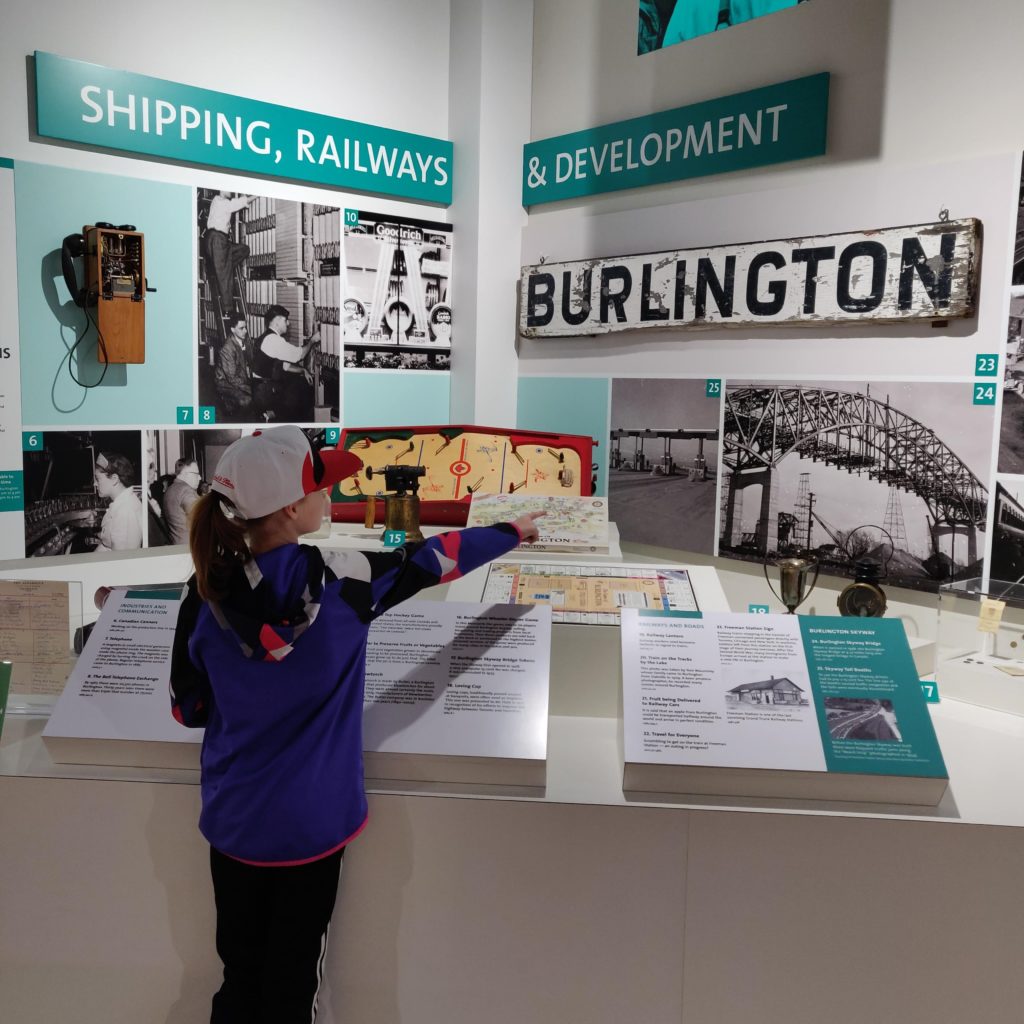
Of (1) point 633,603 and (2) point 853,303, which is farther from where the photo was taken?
(2) point 853,303

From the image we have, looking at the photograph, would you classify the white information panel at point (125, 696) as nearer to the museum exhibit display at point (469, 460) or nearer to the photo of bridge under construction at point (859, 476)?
the museum exhibit display at point (469, 460)

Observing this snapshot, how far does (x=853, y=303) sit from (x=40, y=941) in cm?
356

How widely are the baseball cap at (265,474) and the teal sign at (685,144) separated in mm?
3165

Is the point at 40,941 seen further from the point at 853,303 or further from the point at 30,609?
the point at 853,303

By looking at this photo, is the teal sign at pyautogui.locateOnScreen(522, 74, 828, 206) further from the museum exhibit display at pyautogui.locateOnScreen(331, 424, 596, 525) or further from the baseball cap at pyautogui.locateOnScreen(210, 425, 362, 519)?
the baseball cap at pyautogui.locateOnScreen(210, 425, 362, 519)

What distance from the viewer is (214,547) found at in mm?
1693

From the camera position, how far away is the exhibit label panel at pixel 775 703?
1.94 m

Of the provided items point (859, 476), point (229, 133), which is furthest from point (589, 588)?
point (229, 133)

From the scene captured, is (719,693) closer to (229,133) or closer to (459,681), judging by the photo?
(459,681)

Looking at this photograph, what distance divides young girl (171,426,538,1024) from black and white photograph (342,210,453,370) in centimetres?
328

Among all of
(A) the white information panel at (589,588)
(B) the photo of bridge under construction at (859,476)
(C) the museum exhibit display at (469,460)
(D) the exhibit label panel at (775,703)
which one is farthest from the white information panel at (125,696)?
(B) the photo of bridge under construction at (859,476)

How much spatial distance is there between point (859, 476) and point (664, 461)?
3.37 feet

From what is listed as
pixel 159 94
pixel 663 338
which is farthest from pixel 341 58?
pixel 663 338

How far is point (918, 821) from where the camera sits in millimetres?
1869
